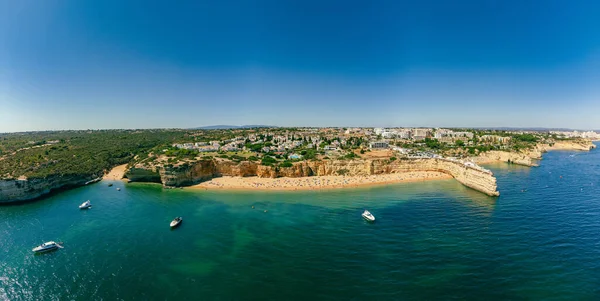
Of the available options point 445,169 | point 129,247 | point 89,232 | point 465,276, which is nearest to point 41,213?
point 89,232

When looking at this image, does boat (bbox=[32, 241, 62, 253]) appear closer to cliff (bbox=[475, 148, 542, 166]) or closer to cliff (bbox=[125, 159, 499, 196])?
cliff (bbox=[125, 159, 499, 196])

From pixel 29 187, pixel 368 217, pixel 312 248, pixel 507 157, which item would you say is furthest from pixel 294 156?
pixel 507 157

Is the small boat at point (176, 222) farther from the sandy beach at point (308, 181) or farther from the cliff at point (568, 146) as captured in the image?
the cliff at point (568, 146)

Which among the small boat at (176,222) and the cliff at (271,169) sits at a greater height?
the cliff at (271,169)

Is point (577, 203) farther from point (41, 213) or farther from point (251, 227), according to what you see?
point (41, 213)

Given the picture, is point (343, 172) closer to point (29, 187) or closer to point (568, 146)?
point (29, 187)

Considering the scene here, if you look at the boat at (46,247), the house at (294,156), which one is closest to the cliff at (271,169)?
the house at (294,156)
